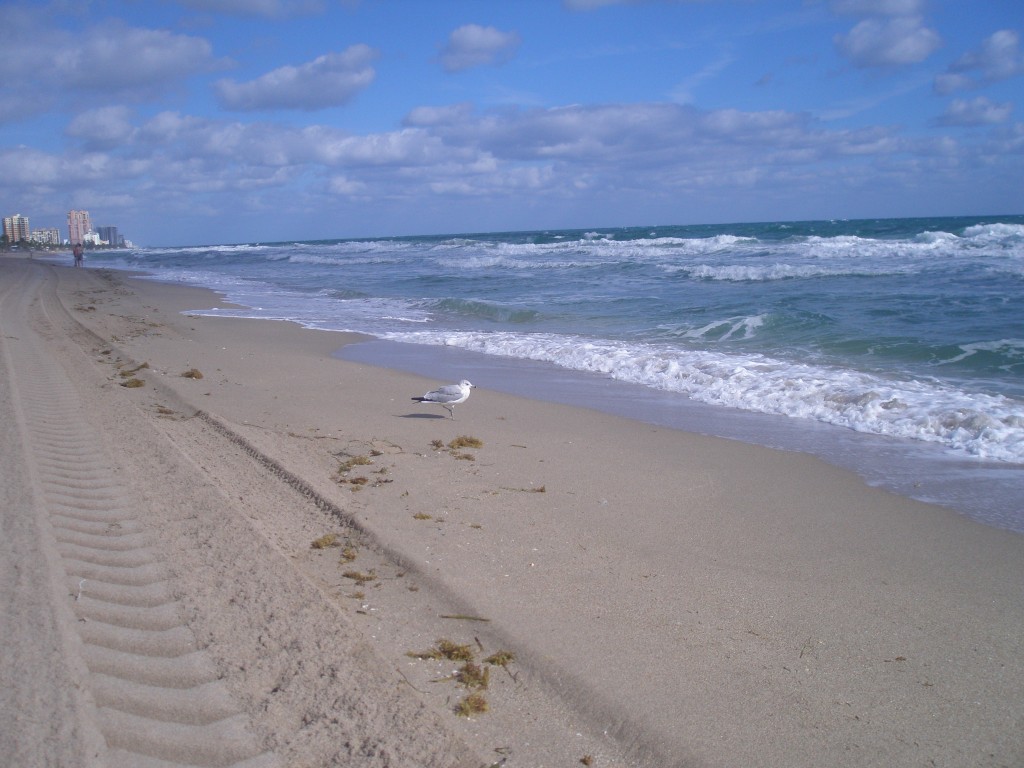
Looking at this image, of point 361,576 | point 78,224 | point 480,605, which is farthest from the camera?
point 78,224

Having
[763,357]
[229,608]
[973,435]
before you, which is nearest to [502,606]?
[229,608]

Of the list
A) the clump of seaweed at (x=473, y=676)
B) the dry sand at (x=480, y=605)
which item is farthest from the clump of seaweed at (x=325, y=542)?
the clump of seaweed at (x=473, y=676)

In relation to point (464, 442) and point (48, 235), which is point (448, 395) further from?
point (48, 235)

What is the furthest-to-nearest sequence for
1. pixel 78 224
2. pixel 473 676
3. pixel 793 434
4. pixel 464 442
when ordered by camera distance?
pixel 78 224, pixel 793 434, pixel 464 442, pixel 473 676

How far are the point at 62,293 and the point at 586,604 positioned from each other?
919 inches

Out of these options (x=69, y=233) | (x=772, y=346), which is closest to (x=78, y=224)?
(x=69, y=233)

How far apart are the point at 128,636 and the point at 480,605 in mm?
1515

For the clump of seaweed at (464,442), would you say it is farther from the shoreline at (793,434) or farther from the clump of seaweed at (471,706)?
the clump of seaweed at (471,706)

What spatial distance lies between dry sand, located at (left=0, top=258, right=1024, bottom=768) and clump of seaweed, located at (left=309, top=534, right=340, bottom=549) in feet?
0.30

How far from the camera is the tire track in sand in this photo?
2.46 meters

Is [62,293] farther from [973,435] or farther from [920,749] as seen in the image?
[920,749]

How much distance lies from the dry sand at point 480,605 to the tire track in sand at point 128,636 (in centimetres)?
1

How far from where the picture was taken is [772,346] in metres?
12.5

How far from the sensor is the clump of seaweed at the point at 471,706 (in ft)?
9.44
